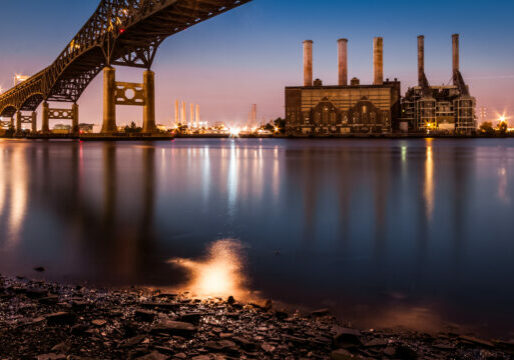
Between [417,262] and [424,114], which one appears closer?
[417,262]

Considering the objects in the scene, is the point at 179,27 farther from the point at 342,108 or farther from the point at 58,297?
the point at 342,108

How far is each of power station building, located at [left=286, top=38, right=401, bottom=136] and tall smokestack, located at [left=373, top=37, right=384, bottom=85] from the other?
64 centimetres

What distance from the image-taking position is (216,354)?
84.4 inches

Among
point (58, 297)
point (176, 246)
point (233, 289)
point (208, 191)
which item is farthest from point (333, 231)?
point (208, 191)

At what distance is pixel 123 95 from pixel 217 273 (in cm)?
4595

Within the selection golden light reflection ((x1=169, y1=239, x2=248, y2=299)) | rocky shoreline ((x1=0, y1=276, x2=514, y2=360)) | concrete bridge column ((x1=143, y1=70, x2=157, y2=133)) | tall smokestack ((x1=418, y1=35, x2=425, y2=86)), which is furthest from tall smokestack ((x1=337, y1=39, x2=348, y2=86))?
rocky shoreline ((x1=0, y1=276, x2=514, y2=360))

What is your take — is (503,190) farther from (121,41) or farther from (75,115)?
(75,115)

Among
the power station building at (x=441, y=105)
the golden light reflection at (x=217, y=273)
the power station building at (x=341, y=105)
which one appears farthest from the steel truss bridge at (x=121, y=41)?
the power station building at (x=441, y=105)

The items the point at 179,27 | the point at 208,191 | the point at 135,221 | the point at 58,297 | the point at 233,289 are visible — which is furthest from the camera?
the point at 179,27

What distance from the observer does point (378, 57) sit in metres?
93.7

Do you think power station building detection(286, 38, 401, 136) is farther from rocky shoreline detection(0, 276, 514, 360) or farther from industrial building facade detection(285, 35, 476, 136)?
rocky shoreline detection(0, 276, 514, 360)

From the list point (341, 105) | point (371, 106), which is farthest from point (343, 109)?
point (371, 106)

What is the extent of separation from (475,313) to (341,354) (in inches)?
44.4

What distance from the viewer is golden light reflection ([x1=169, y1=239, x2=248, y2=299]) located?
311 centimetres
